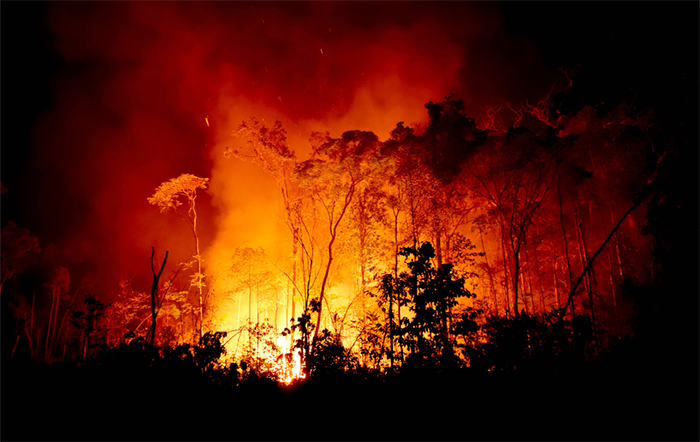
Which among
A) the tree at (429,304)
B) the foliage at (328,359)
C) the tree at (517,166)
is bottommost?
the foliage at (328,359)

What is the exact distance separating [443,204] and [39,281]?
34851mm

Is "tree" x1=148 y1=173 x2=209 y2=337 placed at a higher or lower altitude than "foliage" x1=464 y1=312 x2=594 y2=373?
higher

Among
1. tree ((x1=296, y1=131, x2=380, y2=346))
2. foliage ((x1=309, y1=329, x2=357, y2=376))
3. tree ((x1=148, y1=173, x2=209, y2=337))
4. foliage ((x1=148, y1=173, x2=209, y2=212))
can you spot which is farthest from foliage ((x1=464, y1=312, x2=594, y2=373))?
foliage ((x1=148, y1=173, x2=209, y2=212))

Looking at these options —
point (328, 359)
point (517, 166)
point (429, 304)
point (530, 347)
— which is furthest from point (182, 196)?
point (530, 347)

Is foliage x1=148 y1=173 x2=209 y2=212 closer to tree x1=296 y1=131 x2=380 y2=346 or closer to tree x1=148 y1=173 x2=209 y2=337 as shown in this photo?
tree x1=148 y1=173 x2=209 y2=337

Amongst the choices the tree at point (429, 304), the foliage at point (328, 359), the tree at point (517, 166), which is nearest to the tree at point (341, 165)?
the tree at point (517, 166)

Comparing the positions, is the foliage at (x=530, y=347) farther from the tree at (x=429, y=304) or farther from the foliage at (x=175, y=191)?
the foliage at (x=175, y=191)

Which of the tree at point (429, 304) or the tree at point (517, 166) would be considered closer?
the tree at point (429, 304)

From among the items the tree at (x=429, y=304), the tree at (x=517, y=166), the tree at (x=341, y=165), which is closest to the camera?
the tree at (x=429, y=304)

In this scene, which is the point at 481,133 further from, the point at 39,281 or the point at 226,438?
the point at 39,281

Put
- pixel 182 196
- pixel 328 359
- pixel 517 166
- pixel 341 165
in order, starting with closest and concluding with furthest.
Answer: pixel 328 359
pixel 517 166
pixel 341 165
pixel 182 196

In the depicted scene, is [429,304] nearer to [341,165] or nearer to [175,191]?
[341,165]

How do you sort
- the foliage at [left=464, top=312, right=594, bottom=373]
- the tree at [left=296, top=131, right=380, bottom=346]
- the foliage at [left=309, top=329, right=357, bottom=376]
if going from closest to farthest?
the foliage at [left=464, top=312, right=594, bottom=373] < the foliage at [left=309, top=329, right=357, bottom=376] < the tree at [left=296, top=131, right=380, bottom=346]

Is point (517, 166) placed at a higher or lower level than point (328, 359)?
higher
